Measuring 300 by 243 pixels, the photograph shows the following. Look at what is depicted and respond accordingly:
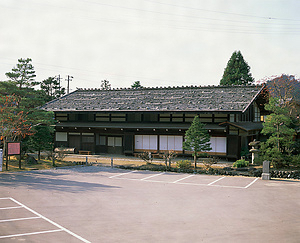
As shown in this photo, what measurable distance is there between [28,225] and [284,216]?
8.57 metres

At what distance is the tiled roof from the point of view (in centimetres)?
2785

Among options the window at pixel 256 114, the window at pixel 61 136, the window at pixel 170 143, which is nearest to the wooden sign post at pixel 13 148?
the window at pixel 61 136

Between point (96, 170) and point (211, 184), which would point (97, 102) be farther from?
point (211, 184)

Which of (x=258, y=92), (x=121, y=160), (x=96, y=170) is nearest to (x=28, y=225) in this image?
(x=96, y=170)

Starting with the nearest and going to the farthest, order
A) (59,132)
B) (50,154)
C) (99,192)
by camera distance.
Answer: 1. (99,192)
2. (50,154)
3. (59,132)

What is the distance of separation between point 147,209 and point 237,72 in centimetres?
4638

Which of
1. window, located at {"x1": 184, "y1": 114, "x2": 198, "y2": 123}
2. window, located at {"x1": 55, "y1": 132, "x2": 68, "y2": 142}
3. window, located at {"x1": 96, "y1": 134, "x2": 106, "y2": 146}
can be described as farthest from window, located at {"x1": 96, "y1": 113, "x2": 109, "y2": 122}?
window, located at {"x1": 184, "y1": 114, "x2": 198, "y2": 123}

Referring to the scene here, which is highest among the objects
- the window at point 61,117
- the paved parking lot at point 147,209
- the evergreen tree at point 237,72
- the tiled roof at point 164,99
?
the evergreen tree at point 237,72

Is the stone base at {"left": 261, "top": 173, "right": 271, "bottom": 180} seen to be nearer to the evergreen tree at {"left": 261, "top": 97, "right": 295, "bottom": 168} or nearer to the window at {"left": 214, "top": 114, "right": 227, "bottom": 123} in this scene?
the evergreen tree at {"left": 261, "top": 97, "right": 295, "bottom": 168}

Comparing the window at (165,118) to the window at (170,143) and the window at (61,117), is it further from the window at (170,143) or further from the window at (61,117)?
the window at (61,117)

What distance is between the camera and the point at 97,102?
3347 centimetres

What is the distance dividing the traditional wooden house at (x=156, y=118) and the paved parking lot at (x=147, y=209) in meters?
8.83

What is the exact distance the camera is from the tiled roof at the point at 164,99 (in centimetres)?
2785

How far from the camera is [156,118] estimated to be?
3020cm
